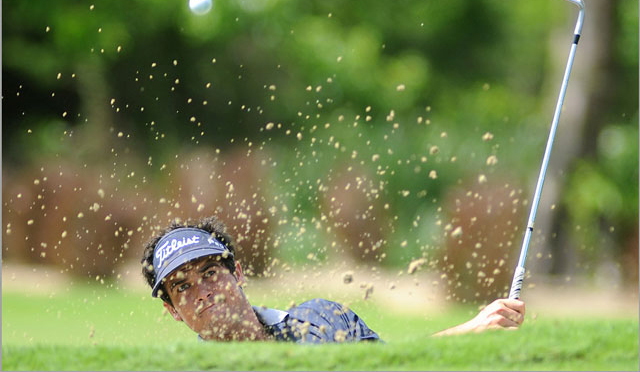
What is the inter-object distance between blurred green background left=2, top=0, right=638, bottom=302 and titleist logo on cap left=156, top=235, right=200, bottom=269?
5963 millimetres

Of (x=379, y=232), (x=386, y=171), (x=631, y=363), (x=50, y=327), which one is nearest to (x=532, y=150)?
(x=386, y=171)

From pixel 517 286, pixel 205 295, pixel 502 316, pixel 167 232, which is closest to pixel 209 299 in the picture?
pixel 205 295

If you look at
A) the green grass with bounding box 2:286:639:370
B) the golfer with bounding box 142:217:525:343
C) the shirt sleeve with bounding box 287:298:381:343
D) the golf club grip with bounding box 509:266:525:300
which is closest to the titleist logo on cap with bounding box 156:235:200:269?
the golfer with bounding box 142:217:525:343

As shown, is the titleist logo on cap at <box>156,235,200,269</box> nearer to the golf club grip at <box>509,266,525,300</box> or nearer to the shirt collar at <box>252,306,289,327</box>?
the shirt collar at <box>252,306,289,327</box>

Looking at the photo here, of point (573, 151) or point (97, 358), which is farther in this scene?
point (573, 151)

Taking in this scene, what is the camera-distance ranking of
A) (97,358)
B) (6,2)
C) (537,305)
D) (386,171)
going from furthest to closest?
(6,2)
(386,171)
(537,305)
(97,358)

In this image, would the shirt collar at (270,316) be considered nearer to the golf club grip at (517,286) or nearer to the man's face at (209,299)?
the man's face at (209,299)

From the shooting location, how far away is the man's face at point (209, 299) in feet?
13.2

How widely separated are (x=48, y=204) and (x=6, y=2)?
628 centimetres

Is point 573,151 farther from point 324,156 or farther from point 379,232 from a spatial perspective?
point 324,156

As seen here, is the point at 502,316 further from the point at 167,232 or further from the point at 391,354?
the point at 167,232

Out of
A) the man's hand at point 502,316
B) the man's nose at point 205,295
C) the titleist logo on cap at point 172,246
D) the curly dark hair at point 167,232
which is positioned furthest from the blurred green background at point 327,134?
the man's nose at point 205,295

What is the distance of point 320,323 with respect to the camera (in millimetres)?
4172

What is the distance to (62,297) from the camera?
11.2m
